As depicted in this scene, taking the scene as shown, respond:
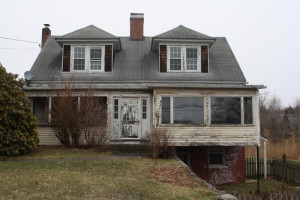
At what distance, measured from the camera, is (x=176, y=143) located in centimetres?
1405

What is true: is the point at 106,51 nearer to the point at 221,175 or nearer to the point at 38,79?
the point at 38,79

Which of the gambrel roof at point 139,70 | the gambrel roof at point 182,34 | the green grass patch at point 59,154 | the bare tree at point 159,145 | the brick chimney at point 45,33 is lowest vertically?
the green grass patch at point 59,154

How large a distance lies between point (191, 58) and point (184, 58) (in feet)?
Answer: 1.41

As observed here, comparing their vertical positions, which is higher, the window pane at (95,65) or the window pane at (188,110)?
the window pane at (95,65)

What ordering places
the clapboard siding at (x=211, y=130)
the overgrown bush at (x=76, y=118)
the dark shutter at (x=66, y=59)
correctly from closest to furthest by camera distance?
the overgrown bush at (x=76, y=118), the clapboard siding at (x=211, y=130), the dark shutter at (x=66, y=59)

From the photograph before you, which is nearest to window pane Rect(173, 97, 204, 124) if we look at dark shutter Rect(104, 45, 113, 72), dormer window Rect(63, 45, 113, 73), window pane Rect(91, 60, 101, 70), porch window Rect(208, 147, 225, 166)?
porch window Rect(208, 147, 225, 166)

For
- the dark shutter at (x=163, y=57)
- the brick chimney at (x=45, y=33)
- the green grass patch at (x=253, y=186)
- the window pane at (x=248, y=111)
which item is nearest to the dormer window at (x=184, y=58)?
the dark shutter at (x=163, y=57)

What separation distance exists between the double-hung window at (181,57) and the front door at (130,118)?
3.24 meters

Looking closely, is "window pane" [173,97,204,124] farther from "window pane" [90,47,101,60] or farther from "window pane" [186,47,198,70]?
"window pane" [90,47,101,60]

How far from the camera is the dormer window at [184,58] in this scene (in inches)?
671

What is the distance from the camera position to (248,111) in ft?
48.3

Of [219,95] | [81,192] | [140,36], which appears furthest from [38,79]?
[81,192]

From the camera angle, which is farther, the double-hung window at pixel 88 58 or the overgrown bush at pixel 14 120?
the double-hung window at pixel 88 58

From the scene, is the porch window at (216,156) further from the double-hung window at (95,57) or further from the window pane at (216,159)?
the double-hung window at (95,57)
